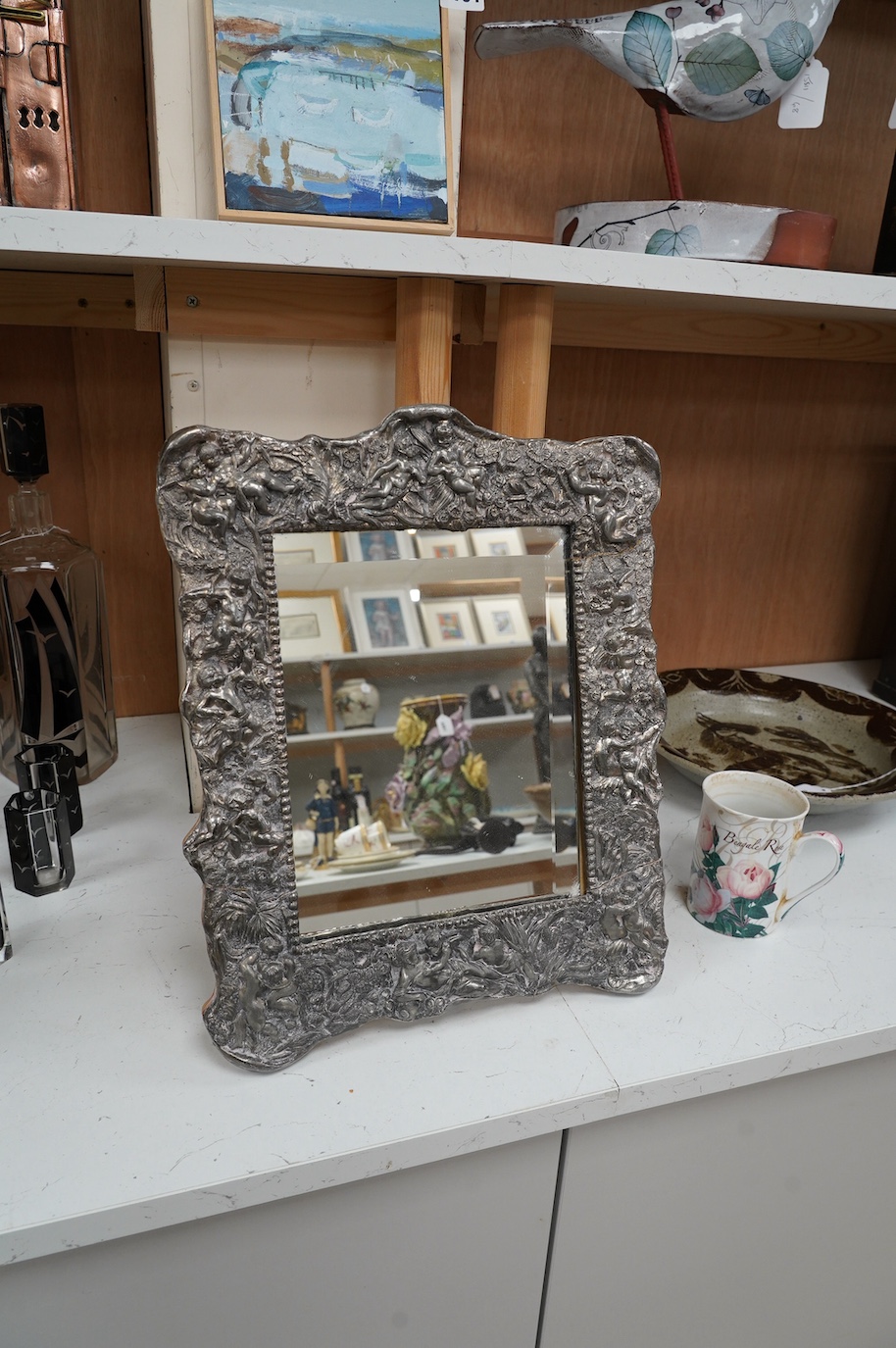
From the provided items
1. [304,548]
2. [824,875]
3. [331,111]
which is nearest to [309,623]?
[304,548]

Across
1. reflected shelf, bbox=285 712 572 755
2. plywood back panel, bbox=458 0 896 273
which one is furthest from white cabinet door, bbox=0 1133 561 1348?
plywood back panel, bbox=458 0 896 273

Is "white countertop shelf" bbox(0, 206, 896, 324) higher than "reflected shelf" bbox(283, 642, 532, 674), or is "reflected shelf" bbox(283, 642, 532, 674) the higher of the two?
"white countertop shelf" bbox(0, 206, 896, 324)

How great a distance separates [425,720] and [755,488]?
79cm

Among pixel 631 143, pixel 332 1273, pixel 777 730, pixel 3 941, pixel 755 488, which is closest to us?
pixel 332 1273

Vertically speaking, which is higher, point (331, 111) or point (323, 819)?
point (331, 111)

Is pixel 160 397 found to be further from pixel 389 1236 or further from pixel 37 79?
pixel 389 1236

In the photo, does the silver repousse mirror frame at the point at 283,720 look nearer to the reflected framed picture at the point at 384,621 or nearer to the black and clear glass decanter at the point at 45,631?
the reflected framed picture at the point at 384,621

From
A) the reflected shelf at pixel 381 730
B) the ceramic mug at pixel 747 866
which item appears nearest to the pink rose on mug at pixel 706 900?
the ceramic mug at pixel 747 866

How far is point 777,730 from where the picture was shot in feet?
3.56

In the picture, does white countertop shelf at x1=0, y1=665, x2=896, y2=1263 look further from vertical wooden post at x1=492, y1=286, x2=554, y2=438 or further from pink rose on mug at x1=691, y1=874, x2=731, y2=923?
vertical wooden post at x1=492, y1=286, x2=554, y2=438

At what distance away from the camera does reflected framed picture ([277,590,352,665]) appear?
592 millimetres

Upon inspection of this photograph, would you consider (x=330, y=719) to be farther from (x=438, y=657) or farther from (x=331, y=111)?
(x=331, y=111)

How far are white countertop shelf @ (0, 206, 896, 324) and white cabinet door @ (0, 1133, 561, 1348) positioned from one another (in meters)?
0.63

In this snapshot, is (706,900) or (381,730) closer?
(381,730)
